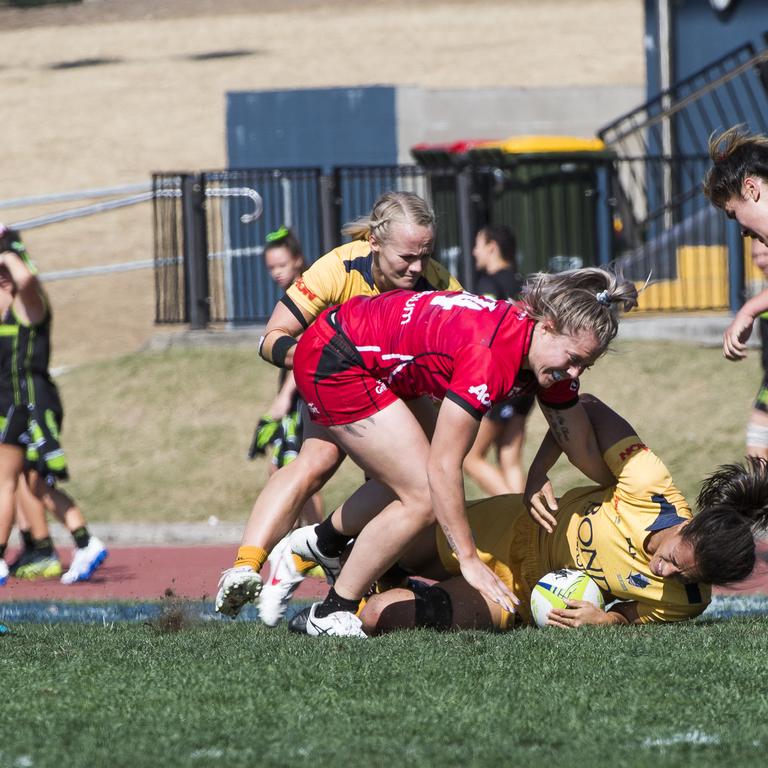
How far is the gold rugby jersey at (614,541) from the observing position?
6191 millimetres

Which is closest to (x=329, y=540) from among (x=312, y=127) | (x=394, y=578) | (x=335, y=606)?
(x=394, y=578)

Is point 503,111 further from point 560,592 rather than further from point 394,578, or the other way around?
point 560,592

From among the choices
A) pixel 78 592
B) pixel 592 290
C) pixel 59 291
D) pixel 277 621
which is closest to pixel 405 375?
pixel 592 290

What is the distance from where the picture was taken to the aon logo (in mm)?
5605

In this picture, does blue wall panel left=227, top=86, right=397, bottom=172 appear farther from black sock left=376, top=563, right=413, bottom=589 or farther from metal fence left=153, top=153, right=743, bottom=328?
black sock left=376, top=563, right=413, bottom=589

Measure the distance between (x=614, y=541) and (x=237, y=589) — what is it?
152 cm

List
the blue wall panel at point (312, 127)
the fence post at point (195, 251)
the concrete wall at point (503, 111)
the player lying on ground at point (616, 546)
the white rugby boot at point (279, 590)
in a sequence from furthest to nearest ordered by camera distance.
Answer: the concrete wall at point (503, 111)
the blue wall panel at point (312, 127)
the fence post at point (195, 251)
the white rugby boot at point (279, 590)
the player lying on ground at point (616, 546)

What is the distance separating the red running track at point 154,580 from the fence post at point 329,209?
256 inches

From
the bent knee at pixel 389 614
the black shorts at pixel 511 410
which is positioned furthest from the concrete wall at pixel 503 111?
the bent knee at pixel 389 614

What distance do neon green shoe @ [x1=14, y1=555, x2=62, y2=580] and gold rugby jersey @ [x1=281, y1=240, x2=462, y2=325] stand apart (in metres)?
3.25

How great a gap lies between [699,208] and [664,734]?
15.6 meters

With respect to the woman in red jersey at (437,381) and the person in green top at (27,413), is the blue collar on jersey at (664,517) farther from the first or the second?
the person in green top at (27,413)

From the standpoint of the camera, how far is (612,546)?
6.21 meters

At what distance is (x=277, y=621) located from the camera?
21.5ft
